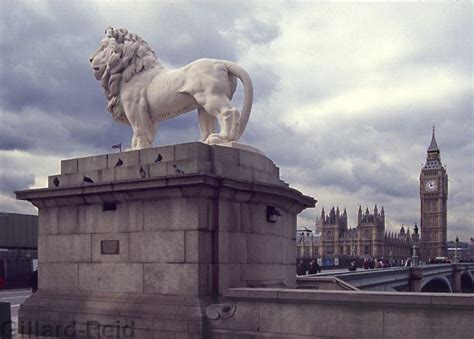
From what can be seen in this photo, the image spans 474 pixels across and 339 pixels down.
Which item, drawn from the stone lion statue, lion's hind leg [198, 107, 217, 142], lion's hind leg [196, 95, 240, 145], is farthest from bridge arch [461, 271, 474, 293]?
lion's hind leg [196, 95, 240, 145]

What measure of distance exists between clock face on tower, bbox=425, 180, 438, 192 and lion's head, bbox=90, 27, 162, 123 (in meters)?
180

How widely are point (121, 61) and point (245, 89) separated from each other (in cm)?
254

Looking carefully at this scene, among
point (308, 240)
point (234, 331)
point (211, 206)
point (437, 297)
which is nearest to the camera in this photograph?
point (437, 297)

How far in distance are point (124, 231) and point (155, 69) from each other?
3.33 metres

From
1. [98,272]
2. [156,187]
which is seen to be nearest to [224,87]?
[156,187]

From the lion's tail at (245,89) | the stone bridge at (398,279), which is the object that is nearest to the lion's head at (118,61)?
the lion's tail at (245,89)

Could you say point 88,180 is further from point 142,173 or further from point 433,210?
point 433,210

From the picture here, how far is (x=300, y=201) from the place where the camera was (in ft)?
38.4

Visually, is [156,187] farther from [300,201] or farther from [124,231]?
[300,201]

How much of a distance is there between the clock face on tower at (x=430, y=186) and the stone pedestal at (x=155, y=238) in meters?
180

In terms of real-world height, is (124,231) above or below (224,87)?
below

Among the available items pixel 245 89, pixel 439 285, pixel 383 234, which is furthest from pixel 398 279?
pixel 383 234

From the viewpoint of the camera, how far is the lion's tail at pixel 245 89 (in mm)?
11023

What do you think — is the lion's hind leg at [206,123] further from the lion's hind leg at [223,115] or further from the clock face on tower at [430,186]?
the clock face on tower at [430,186]
